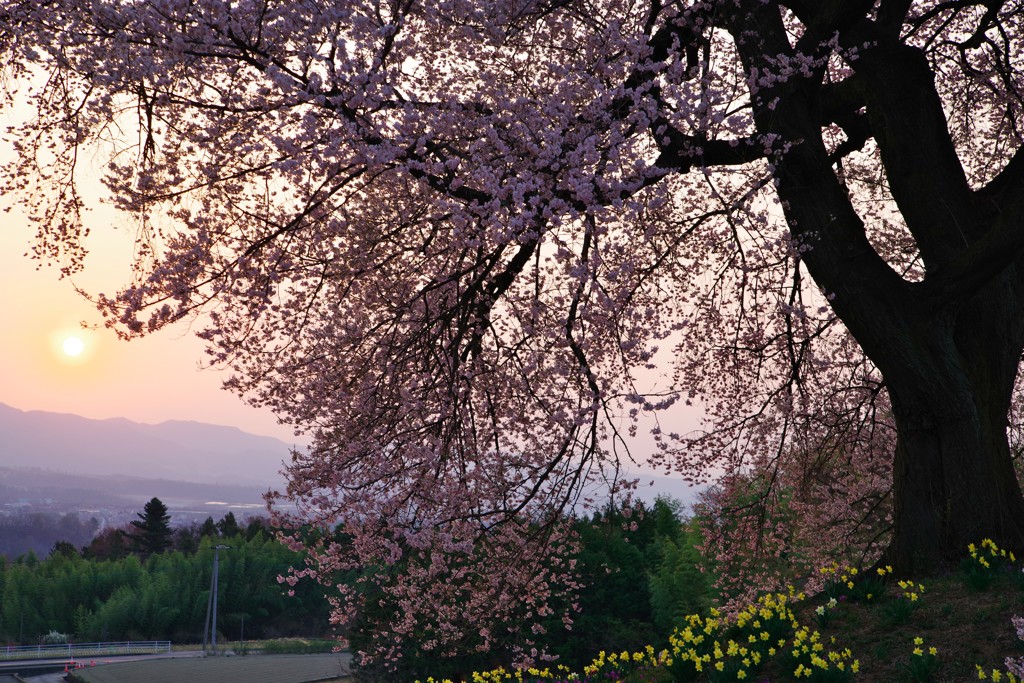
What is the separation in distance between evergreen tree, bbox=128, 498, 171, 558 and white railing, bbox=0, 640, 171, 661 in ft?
68.3

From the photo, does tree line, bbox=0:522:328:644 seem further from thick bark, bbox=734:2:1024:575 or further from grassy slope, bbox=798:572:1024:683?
grassy slope, bbox=798:572:1024:683

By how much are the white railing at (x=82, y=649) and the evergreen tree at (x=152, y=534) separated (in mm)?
20809

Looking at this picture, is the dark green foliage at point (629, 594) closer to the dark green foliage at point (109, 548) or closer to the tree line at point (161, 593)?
the tree line at point (161, 593)

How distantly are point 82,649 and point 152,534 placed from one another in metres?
27.4

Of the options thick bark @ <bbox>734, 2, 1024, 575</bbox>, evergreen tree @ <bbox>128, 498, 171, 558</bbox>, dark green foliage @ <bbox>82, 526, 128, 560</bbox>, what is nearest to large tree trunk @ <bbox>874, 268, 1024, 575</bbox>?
thick bark @ <bbox>734, 2, 1024, 575</bbox>

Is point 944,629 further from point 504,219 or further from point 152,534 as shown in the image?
point 152,534

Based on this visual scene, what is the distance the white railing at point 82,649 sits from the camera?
58875 millimetres

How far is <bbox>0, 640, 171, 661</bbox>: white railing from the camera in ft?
193

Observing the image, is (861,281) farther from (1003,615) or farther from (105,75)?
(105,75)

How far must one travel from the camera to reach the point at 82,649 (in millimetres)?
64188

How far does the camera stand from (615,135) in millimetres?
6316

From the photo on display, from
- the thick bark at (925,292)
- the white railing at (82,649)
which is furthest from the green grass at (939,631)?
the white railing at (82,649)

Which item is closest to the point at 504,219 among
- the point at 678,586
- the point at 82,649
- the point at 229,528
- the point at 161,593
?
the point at 678,586

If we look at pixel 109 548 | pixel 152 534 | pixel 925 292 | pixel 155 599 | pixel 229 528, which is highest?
pixel 229 528
